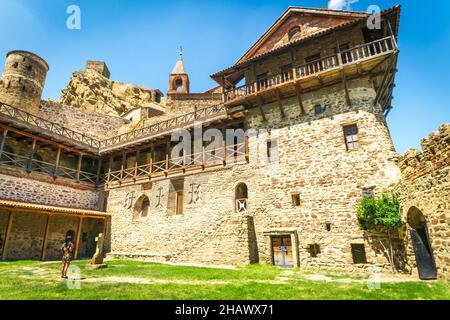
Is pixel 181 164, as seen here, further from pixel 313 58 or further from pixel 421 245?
pixel 421 245

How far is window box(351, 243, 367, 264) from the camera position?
1069 centimetres

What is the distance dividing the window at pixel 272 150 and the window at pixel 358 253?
5.68 meters

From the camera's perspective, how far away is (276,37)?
16.4 meters

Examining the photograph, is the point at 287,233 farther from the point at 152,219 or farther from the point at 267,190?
the point at 152,219

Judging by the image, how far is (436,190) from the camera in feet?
24.3

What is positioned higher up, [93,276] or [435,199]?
[435,199]

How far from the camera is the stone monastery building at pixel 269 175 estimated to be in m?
10.7

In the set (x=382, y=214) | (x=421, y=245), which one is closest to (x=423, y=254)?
(x=421, y=245)

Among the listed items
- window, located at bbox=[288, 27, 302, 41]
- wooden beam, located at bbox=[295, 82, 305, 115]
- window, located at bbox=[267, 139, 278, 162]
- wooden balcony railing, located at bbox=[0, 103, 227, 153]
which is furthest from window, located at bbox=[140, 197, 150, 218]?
window, located at bbox=[288, 27, 302, 41]

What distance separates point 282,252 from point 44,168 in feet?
53.9

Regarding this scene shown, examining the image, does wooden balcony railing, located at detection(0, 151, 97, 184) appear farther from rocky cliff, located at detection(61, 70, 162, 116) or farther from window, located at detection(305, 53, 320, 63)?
window, located at detection(305, 53, 320, 63)

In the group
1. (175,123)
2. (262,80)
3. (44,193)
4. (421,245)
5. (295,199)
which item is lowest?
(421,245)
